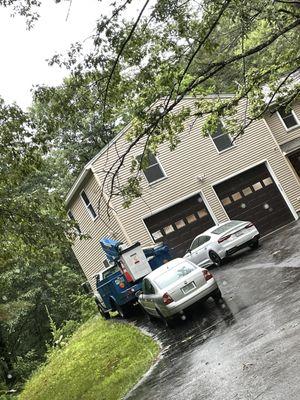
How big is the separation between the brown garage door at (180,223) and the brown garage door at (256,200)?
132 centimetres

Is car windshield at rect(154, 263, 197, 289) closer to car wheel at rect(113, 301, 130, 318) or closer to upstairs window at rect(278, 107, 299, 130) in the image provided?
car wheel at rect(113, 301, 130, 318)

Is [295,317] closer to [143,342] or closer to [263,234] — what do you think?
[143,342]

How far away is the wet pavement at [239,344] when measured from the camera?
691 cm

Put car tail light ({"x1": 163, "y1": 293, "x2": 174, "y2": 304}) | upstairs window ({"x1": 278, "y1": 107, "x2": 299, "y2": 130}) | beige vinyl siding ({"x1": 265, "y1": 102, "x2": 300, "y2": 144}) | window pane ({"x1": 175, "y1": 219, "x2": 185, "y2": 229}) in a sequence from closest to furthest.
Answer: car tail light ({"x1": 163, "y1": 293, "x2": 174, "y2": 304}) < window pane ({"x1": 175, "y1": 219, "x2": 185, "y2": 229}) < beige vinyl siding ({"x1": 265, "y1": 102, "x2": 300, "y2": 144}) < upstairs window ({"x1": 278, "y1": 107, "x2": 299, "y2": 130})

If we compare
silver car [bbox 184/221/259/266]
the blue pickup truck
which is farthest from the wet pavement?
silver car [bbox 184/221/259/266]

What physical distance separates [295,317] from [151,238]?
14594mm

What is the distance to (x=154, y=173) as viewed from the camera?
24172 millimetres

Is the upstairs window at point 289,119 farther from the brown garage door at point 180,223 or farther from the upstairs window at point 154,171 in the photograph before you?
the upstairs window at point 154,171

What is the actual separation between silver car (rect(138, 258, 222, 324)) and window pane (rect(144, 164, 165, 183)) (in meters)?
10.9

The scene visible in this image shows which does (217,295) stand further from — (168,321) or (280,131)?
(280,131)

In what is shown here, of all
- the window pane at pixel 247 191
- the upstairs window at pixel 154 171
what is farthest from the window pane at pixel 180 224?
the window pane at pixel 247 191

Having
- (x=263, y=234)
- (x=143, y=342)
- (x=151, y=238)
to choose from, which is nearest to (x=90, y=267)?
(x=151, y=238)

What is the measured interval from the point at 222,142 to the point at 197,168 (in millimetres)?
Result: 2057

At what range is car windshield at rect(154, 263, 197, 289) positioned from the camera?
508 inches
